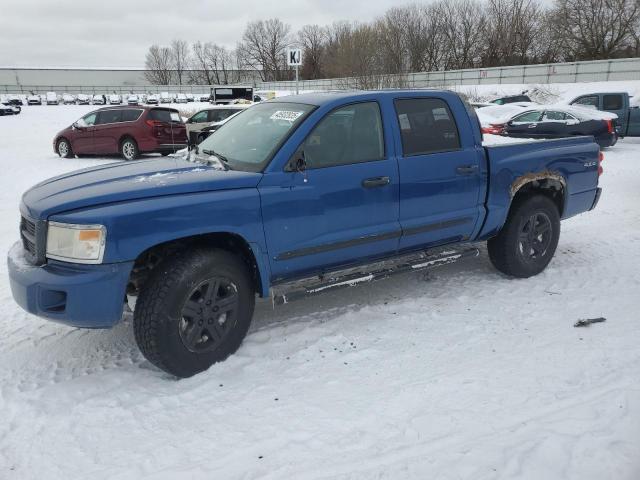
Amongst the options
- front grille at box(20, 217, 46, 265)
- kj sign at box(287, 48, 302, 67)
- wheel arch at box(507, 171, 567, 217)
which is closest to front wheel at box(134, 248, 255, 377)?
front grille at box(20, 217, 46, 265)

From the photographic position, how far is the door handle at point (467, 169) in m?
4.42

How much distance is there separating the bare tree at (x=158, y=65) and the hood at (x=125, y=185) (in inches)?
4110

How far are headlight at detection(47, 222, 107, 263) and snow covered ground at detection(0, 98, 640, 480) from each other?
897mm

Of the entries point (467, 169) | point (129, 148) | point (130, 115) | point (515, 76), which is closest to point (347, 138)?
point (467, 169)

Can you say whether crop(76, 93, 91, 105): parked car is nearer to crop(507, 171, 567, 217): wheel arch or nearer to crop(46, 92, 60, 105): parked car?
crop(46, 92, 60, 105): parked car

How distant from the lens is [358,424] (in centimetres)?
292

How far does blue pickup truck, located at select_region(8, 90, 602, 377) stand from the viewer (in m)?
3.09

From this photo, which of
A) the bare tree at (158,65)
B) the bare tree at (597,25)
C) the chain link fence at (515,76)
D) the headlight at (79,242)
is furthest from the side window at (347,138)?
the bare tree at (158,65)

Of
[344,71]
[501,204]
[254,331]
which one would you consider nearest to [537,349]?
[501,204]

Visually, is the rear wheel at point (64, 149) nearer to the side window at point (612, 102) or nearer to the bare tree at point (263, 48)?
the side window at point (612, 102)

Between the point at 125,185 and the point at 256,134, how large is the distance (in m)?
1.15

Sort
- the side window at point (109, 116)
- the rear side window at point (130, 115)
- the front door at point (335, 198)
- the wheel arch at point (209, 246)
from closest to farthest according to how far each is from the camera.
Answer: the wheel arch at point (209, 246), the front door at point (335, 198), the rear side window at point (130, 115), the side window at point (109, 116)

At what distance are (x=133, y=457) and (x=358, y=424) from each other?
1.22 metres

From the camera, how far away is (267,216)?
3.50 m
